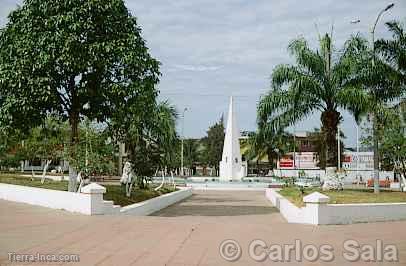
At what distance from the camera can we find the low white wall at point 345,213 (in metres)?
14.9

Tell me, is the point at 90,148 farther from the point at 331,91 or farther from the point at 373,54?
the point at 373,54

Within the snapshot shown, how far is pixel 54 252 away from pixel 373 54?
17.8 metres

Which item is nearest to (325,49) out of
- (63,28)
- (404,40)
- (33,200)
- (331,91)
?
(331,91)

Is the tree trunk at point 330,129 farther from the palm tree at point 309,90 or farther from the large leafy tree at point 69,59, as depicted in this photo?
the large leafy tree at point 69,59

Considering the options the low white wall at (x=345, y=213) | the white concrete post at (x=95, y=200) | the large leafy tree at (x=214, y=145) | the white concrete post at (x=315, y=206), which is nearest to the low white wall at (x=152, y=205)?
the white concrete post at (x=95, y=200)

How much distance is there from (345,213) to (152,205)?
8.81 metres

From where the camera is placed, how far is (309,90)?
73.6 feet

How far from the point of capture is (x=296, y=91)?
22.3m

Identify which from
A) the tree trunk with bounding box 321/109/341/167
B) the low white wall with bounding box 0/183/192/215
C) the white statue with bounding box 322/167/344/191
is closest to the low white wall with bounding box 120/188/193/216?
the low white wall with bounding box 0/183/192/215

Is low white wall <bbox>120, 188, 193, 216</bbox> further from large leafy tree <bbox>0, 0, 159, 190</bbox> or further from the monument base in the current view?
the monument base

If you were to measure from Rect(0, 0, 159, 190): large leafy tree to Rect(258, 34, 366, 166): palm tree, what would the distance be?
228 inches

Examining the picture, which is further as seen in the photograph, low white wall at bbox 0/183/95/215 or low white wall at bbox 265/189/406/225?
low white wall at bbox 0/183/95/215

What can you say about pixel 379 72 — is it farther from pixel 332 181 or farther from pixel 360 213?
Answer: pixel 360 213

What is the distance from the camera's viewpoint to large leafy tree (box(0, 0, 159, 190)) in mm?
17766
